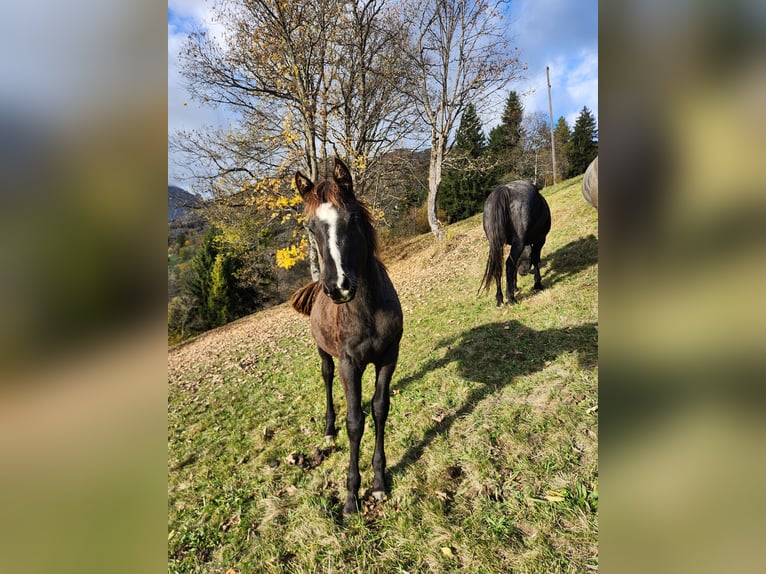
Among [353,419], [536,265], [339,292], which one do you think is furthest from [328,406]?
[536,265]

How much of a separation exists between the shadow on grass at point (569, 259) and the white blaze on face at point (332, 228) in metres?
5.94

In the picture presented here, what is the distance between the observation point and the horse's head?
2.10 m

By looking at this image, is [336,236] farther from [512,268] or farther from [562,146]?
[562,146]

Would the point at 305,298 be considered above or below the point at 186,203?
below

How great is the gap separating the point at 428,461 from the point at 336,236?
2.22 meters

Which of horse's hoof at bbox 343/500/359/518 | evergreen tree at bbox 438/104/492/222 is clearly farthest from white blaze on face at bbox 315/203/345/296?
evergreen tree at bbox 438/104/492/222

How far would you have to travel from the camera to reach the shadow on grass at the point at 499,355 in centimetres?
372

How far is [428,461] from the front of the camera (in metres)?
2.99

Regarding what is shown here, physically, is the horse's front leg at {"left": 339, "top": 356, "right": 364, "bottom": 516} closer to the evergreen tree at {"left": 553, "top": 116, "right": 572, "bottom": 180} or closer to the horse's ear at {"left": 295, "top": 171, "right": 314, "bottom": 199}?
the horse's ear at {"left": 295, "top": 171, "right": 314, "bottom": 199}

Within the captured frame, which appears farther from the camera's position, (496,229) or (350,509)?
(496,229)

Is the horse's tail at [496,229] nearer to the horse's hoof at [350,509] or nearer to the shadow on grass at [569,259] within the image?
the shadow on grass at [569,259]
